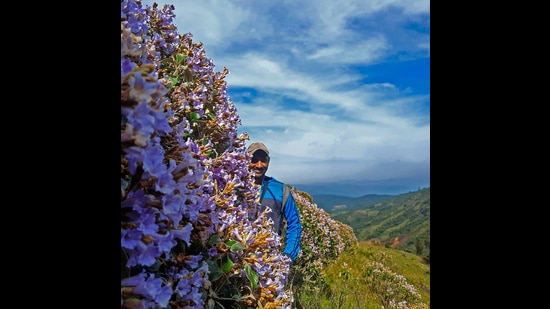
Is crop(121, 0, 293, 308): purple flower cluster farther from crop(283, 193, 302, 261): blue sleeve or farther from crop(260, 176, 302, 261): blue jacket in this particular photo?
crop(283, 193, 302, 261): blue sleeve

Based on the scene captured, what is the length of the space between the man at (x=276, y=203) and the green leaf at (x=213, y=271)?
228 cm

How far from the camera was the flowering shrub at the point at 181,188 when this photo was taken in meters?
1.05

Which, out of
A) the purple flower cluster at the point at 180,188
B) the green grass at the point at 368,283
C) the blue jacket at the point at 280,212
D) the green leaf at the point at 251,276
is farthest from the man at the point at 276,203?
the green leaf at the point at 251,276

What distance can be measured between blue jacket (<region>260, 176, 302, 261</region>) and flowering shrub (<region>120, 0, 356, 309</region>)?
1472mm

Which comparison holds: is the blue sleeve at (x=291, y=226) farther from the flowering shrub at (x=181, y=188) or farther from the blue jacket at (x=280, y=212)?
the flowering shrub at (x=181, y=188)

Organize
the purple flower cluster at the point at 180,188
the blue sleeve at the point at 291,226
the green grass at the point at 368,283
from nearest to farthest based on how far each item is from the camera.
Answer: the purple flower cluster at the point at 180,188
the blue sleeve at the point at 291,226
the green grass at the point at 368,283

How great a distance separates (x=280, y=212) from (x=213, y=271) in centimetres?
265

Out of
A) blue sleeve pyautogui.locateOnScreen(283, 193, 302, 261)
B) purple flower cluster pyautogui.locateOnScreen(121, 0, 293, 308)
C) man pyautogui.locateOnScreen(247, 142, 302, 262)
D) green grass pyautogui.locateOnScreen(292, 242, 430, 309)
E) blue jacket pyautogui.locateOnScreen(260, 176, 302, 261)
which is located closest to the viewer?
purple flower cluster pyautogui.locateOnScreen(121, 0, 293, 308)

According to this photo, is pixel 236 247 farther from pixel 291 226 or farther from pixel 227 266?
pixel 291 226

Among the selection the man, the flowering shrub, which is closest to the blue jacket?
the man

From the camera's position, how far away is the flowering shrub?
41.4 inches
